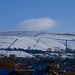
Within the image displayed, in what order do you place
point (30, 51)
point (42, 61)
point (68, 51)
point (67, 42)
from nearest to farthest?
point (42, 61), point (30, 51), point (68, 51), point (67, 42)

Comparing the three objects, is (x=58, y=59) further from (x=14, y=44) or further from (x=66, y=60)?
(x=14, y=44)

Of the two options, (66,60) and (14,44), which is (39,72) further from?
(14,44)

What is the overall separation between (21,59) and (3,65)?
4.19 m

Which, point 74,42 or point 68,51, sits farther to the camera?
point 74,42

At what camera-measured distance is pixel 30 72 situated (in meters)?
8.25

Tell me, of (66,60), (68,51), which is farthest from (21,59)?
(68,51)

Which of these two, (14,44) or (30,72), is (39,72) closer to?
(30,72)

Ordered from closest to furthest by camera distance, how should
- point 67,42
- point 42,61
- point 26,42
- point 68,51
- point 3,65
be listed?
1. point 3,65
2. point 42,61
3. point 68,51
4. point 26,42
5. point 67,42

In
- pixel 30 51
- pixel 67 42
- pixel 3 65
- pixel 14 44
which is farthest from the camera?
pixel 67 42

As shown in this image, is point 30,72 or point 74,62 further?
point 74,62

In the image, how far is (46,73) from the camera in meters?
8.50

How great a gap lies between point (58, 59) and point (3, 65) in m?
5.42

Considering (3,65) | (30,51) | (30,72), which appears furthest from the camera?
(30,51)

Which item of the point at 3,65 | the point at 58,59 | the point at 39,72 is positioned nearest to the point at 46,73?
the point at 39,72
